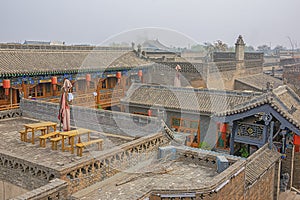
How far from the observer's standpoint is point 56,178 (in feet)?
25.3

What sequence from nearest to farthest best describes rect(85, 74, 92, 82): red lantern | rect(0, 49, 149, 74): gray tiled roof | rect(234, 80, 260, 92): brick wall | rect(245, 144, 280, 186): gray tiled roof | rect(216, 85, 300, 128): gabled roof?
rect(245, 144, 280, 186): gray tiled roof, rect(216, 85, 300, 128): gabled roof, rect(0, 49, 149, 74): gray tiled roof, rect(85, 74, 92, 82): red lantern, rect(234, 80, 260, 92): brick wall

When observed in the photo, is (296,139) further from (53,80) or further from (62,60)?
(62,60)

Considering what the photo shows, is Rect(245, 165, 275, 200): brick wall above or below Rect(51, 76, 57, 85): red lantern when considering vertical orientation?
below

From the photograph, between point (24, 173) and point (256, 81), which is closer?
point (24, 173)

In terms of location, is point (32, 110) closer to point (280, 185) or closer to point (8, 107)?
point (8, 107)

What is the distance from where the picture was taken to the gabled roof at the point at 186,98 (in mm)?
17156

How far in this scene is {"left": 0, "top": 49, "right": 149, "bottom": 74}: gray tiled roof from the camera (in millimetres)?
17984

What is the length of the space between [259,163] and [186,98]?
912 centimetres

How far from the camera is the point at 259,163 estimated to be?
955 centimetres

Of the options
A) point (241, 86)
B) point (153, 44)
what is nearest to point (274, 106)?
point (153, 44)

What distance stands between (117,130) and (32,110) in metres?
5.41

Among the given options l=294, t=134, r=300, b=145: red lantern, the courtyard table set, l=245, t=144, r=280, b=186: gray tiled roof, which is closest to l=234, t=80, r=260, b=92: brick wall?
l=294, t=134, r=300, b=145: red lantern

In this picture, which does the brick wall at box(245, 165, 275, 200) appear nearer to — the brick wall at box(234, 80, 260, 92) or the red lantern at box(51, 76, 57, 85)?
the red lantern at box(51, 76, 57, 85)

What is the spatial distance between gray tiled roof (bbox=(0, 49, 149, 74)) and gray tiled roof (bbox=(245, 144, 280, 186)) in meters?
12.8
